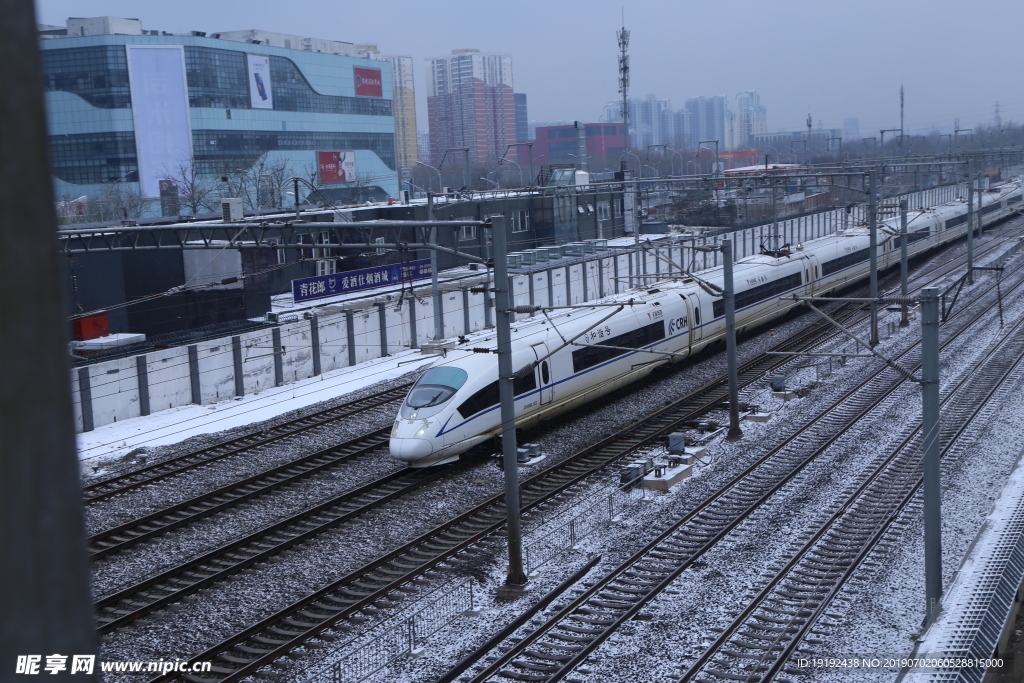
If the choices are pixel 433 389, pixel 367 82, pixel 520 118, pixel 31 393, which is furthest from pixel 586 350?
pixel 520 118

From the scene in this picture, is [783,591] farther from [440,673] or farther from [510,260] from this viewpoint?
[510,260]

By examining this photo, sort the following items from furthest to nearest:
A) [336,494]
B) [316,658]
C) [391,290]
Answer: [391,290]
[336,494]
[316,658]

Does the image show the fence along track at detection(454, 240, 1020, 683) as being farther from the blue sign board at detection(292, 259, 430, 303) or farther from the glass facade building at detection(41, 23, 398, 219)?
the glass facade building at detection(41, 23, 398, 219)

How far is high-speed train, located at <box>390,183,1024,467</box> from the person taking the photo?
16328 mm

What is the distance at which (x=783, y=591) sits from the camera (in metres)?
11.6

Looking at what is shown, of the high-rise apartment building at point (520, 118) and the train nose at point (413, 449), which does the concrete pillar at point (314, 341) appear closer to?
the train nose at point (413, 449)

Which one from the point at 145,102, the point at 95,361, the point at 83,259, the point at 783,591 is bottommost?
the point at 783,591

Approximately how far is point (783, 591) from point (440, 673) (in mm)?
4746

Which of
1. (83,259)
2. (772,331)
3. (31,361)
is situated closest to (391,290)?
(83,259)

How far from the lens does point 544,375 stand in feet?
59.9

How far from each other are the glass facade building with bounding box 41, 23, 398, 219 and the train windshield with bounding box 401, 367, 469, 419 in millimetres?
41779

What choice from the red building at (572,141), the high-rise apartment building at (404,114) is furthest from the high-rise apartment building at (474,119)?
the red building at (572,141)

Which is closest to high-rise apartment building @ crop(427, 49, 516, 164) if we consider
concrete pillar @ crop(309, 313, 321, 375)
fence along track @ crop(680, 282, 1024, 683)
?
concrete pillar @ crop(309, 313, 321, 375)

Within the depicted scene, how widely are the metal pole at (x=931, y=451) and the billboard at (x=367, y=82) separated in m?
85.2
